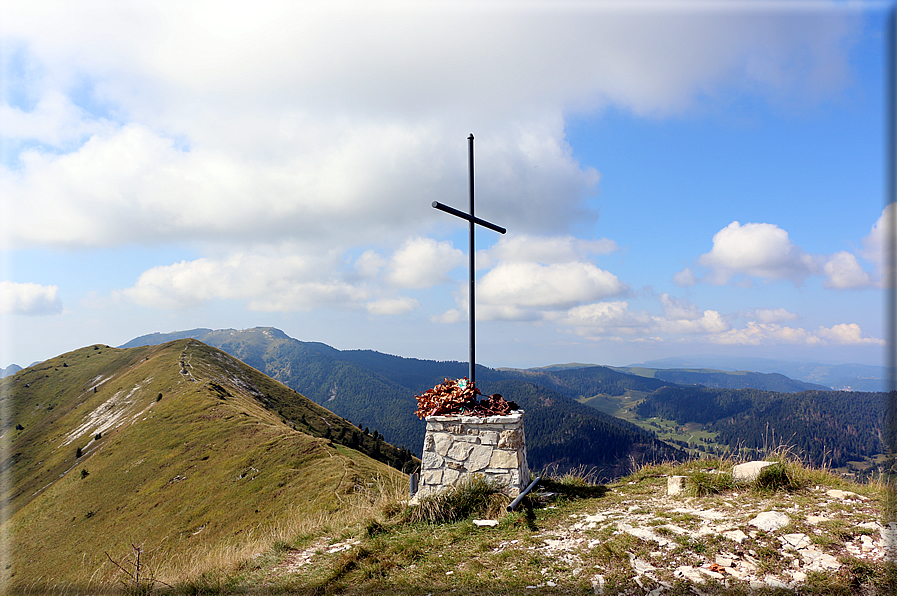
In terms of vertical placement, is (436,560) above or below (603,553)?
below

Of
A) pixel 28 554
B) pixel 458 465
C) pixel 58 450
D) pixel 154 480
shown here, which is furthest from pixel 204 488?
pixel 58 450

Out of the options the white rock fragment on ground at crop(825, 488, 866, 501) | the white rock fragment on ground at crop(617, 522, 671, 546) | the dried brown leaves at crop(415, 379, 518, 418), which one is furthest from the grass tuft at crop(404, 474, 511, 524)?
the white rock fragment on ground at crop(825, 488, 866, 501)

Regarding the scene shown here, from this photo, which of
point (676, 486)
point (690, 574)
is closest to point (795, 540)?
point (690, 574)

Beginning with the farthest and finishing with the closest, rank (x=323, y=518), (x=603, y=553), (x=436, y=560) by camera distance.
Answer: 1. (x=323, y=518)
2. (x=436, y=560)
3. (x=603, y=553)

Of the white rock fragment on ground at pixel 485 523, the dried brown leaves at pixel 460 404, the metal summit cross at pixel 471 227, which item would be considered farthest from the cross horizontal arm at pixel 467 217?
the white rock fragment on ground at pixel 485 523

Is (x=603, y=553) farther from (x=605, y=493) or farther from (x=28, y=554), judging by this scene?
(x=28, y=554)

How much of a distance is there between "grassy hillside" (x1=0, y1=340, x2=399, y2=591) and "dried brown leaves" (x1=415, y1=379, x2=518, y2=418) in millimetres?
4799

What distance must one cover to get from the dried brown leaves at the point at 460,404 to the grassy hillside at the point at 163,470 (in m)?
4.80

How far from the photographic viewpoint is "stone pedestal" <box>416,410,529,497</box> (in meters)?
8.87

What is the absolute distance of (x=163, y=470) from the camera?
51.6 m

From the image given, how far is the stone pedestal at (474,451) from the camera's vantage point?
8.87m

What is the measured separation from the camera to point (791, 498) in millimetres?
7180

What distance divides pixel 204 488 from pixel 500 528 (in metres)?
46.5

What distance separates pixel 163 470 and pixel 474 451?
58.3 metres
